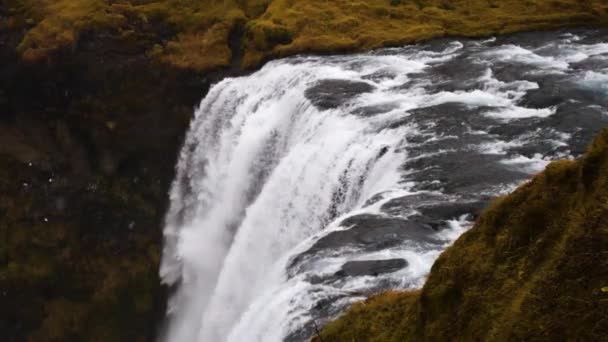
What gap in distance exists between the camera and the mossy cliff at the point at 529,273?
5445 mm

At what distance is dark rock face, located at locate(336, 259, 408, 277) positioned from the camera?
12953mm

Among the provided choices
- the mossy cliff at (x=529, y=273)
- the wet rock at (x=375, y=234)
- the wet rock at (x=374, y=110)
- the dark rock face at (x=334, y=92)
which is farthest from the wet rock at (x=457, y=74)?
the mossy cliff at (x=529, y=273)

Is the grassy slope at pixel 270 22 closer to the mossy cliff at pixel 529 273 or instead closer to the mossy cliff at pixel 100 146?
the mossy cliff at pixel 100 146

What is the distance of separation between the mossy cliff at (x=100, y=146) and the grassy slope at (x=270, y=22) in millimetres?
149

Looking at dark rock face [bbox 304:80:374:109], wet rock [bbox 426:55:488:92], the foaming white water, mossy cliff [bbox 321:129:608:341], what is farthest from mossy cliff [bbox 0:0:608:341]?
mossy cliff [bbox 321:129:608:341]

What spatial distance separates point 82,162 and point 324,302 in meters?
32.3

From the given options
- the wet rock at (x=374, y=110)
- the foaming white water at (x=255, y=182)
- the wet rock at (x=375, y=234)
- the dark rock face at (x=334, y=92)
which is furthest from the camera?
the dark rock face at (x=334, y=92)

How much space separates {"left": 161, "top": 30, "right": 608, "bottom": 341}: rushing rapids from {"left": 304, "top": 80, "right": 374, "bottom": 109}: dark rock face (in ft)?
0.32

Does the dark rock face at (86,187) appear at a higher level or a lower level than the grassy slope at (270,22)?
lower

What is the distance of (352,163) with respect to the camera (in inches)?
795

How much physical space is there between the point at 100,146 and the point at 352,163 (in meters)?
24.9

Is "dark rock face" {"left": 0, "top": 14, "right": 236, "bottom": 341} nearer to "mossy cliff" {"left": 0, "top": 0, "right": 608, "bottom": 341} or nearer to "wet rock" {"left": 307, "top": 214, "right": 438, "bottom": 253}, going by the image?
"mossy cliff" {"left": 0, "top": 0, "right": 608, "bottom": 341}

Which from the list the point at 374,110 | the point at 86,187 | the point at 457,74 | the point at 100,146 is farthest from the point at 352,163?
the point at 86,187

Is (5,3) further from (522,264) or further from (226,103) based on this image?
(522,264)
